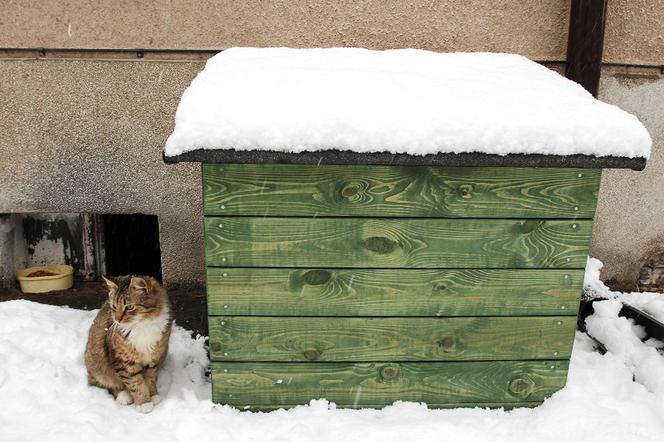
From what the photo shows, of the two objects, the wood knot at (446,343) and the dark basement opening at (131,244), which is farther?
the dark basement opening at (131,244)

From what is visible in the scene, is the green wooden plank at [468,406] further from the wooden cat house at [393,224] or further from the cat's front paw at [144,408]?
the cat's front paw at [144,408]

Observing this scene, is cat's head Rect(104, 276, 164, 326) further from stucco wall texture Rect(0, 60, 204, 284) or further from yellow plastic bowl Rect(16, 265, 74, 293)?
yellow plastic bowl Rect(16, 265, 74, 293)

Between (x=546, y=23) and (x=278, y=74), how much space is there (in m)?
1.80

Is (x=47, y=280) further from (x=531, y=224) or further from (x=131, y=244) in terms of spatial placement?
(x=531, y=224)

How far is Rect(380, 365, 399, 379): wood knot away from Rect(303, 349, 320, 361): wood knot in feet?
1.03

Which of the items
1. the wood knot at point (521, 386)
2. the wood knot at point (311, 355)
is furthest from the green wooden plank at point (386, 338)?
the wood knot at point (521, 386)

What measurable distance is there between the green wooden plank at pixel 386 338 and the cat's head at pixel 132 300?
13.3 inches

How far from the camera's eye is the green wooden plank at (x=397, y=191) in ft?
7.16

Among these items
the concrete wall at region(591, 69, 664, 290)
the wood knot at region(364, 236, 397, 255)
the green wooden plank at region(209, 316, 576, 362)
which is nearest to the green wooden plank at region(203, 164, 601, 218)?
the wood knot at region(364, 236, 397, 255)

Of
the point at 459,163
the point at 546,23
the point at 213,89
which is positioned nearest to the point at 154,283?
the point at 213,89

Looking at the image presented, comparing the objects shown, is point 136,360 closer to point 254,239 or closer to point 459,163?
point 254,239

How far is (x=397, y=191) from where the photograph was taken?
222 centimetres

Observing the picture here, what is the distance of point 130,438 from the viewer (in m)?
2.32

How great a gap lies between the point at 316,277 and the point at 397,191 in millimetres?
502
